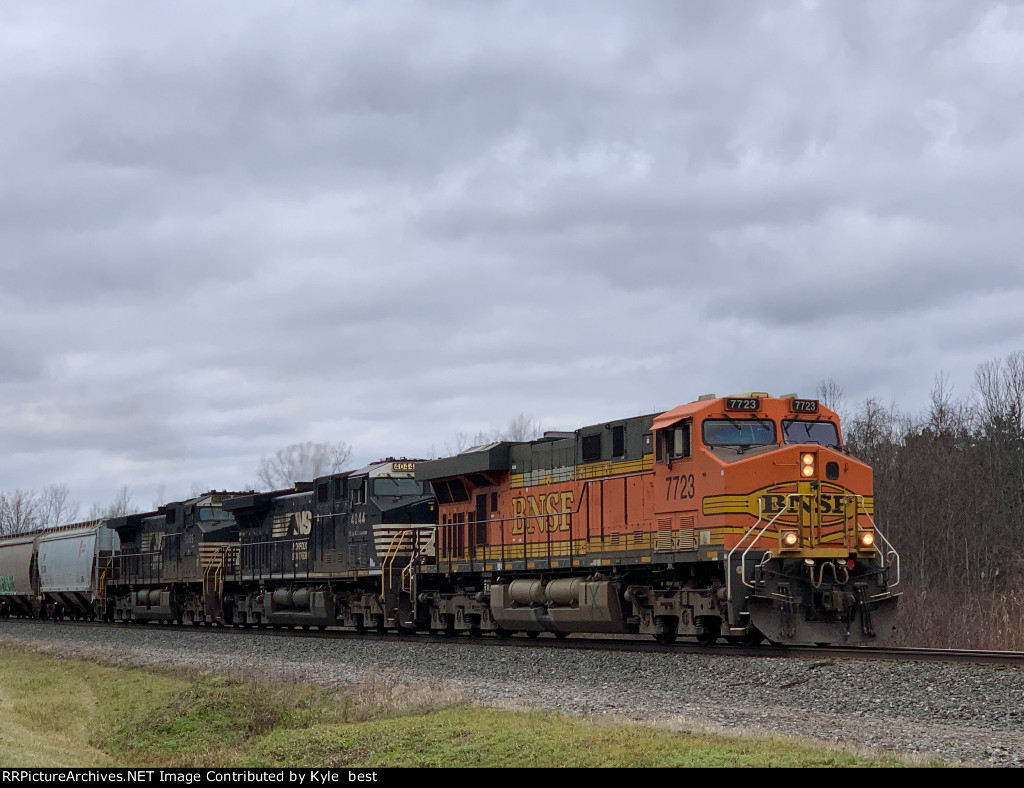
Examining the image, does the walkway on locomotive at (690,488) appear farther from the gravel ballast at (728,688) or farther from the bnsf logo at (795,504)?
the gravel ballast at (728,688)

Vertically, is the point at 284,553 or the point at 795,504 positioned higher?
the point at 795,504

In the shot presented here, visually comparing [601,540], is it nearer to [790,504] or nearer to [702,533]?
[702,533]

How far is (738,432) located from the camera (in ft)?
60.1

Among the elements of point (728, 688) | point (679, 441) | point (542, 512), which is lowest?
point (728, 688)

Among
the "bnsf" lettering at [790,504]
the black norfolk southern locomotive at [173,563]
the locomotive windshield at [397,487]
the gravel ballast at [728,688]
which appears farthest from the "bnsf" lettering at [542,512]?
the black norfolk southern locomotive at [173,563]

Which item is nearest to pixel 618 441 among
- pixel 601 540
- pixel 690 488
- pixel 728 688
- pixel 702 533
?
pixel 601 540

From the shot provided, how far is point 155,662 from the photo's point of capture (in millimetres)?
22422

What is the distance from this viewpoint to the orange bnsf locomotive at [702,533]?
1708 centimetres

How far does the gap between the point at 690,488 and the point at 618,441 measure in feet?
8.30

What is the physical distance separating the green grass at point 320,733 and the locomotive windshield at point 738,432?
239 inches

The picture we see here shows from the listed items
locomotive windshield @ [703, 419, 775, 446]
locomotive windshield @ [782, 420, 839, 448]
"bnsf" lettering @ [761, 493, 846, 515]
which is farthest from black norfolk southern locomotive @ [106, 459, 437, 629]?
"bnsf" lettering @ [761, 493, 846, 515]

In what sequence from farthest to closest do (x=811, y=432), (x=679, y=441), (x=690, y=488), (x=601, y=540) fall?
1. (x=601, y=540)
2. (x=811, y=432)
3. (x=679, y=441)
4. (x=690, y=488)

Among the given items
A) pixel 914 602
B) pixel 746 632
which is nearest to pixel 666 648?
pixel 746 632

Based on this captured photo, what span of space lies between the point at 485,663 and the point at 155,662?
776cm
